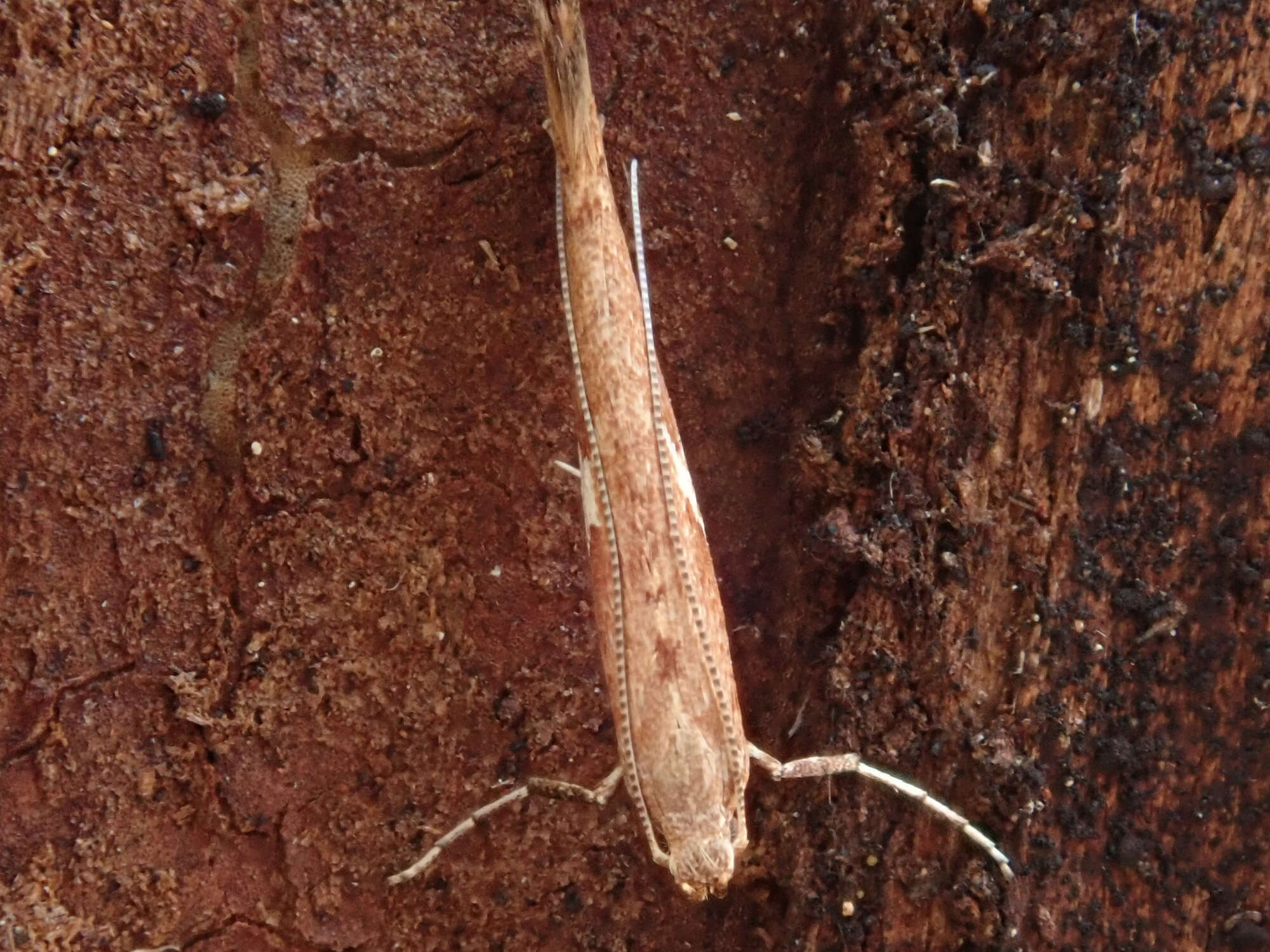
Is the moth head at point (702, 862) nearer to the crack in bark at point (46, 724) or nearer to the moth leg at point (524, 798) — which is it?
the moth leg at point (524, 798)

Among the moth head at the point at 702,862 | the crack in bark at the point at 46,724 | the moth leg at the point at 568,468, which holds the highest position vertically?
the moth leg at the point at 568,468

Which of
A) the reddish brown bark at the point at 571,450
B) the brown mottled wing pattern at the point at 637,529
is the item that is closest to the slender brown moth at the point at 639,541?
the brown mottled wing pattern at the point at 637,529

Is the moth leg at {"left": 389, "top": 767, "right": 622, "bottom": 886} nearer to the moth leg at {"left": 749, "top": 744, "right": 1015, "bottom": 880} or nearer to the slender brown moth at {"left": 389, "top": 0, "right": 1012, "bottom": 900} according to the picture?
the slender brown moth at {"left": 389, "top": 0, "right": 1012, "bottom": 900}

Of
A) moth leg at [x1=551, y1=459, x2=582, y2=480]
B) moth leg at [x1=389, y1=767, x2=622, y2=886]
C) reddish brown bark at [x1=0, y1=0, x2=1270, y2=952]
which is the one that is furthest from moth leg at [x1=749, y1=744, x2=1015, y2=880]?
moth leg at [x1=551, y1=459, x2=582, y2=480]

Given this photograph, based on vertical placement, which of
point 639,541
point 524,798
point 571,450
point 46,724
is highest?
point 571,450

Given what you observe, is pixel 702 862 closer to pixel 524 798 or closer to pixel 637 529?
pixel 524 798

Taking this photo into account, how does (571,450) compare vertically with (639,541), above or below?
above

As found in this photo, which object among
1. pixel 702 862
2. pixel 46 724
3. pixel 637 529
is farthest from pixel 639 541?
pixel 46 724
